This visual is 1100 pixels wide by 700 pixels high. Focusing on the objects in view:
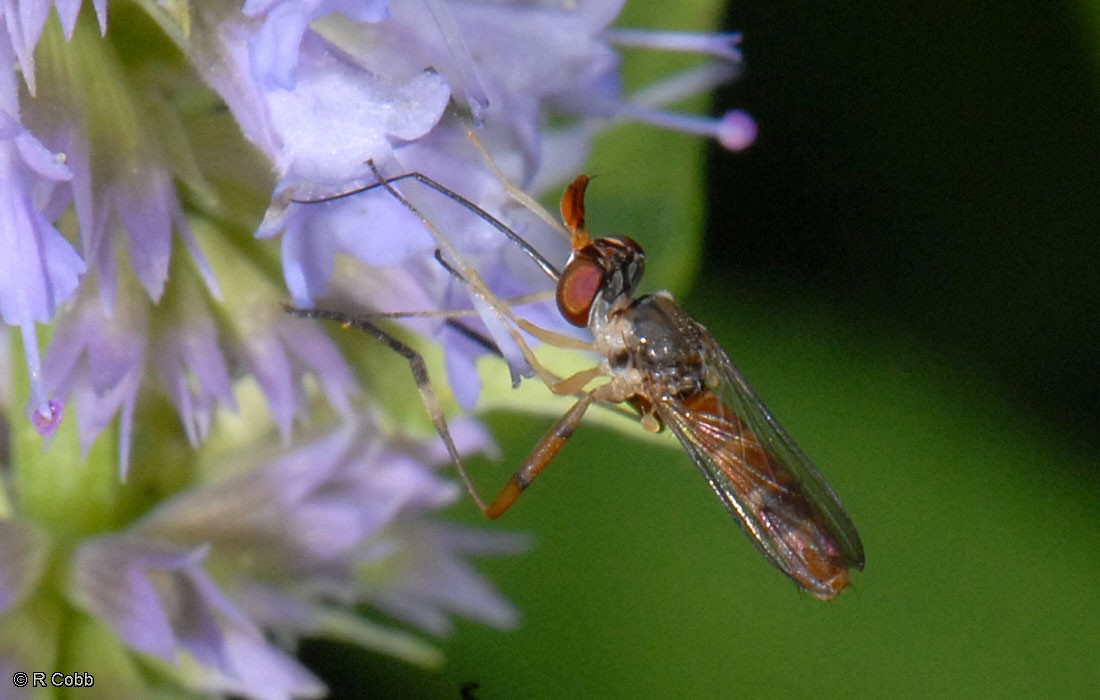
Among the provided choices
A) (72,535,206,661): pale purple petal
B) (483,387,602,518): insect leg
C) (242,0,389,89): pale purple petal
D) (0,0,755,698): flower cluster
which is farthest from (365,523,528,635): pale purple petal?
(242,0,389,89): pale purple petal

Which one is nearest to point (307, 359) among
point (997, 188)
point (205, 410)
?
point (205, 410)

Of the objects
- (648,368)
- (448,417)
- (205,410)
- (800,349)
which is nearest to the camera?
(205,410)

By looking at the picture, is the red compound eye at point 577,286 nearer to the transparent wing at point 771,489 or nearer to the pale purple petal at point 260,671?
the transparent wing at point 771,489

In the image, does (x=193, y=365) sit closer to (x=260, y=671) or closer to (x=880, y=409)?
(x=260, y=671)

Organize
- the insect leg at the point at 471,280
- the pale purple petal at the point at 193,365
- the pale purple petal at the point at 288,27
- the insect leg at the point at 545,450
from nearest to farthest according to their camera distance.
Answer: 1. the pale purple petal at the point at 288,27
2. the insect leg at the point at 471,280
3. the pale purple petal at the point at 193,365
4. the insect leg at the point at 545,450

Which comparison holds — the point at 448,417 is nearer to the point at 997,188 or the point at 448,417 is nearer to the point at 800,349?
the point at 800,349

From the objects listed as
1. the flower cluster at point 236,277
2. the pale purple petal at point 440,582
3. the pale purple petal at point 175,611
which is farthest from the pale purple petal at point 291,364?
the pale purple petal at point 440,582

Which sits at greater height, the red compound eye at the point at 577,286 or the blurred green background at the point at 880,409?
the red compound eye at the point at 577,286
